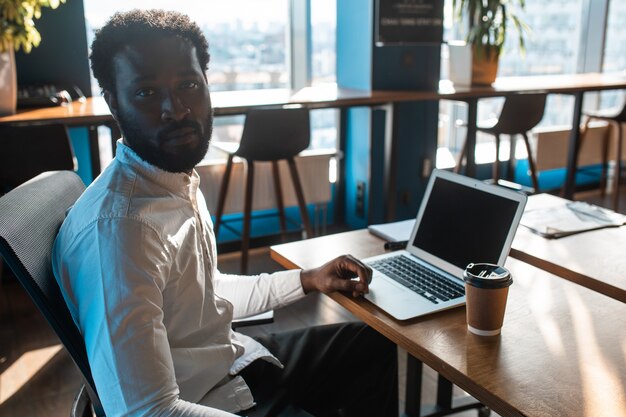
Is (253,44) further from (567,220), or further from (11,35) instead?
(567,220)

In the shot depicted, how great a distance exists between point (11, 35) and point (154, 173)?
A: 1.97 meters

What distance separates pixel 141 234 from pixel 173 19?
0.44 meters

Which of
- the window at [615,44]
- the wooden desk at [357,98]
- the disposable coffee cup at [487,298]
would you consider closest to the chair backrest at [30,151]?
the wooden desk at [357,98]

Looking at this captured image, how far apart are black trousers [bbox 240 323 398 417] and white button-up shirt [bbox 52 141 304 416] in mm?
169

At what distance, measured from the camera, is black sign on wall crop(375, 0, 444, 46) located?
12.7 feet

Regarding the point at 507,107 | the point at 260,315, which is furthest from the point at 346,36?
the point at 260,315

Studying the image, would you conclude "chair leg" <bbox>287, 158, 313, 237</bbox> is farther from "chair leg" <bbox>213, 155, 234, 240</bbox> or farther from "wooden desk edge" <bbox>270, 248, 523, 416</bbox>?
"wooden desk edge" <bbox>270, 248, 523, 416</bbox>

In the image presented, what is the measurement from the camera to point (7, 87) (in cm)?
280

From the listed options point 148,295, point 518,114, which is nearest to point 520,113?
point 518,114

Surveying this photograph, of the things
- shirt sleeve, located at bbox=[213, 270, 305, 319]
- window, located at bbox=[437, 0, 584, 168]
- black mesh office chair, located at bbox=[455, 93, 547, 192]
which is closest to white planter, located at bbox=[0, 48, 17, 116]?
shirt sleeve, located at bbox=[213, 270, 305, 319]

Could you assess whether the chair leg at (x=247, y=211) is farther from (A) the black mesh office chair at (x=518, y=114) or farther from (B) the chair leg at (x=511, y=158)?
(B) the chair leg at (x=511, y=158)

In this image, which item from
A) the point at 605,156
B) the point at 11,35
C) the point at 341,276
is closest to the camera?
the point at 341,276

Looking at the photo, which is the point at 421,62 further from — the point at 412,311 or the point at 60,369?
the point at 412,311

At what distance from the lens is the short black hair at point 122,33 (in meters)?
1.17
